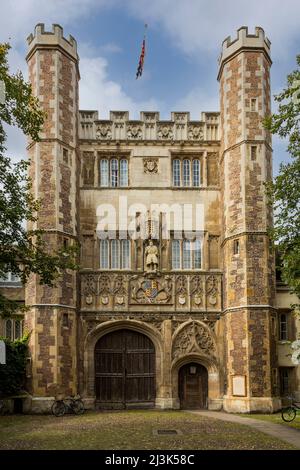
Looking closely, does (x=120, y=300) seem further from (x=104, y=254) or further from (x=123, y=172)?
(x=123, y=172)

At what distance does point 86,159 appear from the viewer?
30.2 meters

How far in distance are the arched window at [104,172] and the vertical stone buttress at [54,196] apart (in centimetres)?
151

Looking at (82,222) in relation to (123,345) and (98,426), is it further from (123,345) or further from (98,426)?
(98,426)

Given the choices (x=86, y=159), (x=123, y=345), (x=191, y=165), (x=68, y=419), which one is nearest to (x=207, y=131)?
(x=191, y=165)

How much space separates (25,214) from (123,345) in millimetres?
12132

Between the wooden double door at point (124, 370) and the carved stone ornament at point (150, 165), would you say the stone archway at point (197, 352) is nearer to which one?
the wooden double door at point (124, 370)

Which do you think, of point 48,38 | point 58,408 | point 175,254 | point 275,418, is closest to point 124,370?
point 58,408

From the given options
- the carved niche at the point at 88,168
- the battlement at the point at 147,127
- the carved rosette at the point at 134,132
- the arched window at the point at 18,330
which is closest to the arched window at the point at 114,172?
the carved niche at the point at 88,168

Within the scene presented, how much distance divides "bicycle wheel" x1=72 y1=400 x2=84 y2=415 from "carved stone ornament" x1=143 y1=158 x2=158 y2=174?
33.6 ft

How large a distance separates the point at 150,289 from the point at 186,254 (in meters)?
2.22

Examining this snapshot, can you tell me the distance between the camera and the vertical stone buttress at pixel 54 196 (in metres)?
26.3

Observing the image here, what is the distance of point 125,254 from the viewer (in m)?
29.5

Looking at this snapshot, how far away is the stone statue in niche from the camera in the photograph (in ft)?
94.5

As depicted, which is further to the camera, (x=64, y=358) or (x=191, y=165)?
(x=191, y=165)
